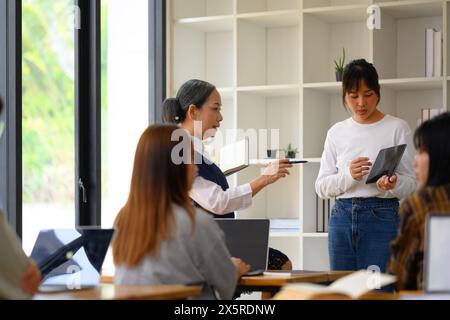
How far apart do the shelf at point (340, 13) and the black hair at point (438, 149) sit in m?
2.55

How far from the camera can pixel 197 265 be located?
2686mm

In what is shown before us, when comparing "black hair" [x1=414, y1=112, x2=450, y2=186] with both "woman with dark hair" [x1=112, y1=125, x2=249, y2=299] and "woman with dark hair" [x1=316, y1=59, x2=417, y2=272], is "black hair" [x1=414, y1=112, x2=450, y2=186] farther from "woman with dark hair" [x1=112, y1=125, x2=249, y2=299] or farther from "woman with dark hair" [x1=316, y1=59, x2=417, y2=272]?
"woman with dark hair" [x1=316, y1=59, x2=417, y2=272]

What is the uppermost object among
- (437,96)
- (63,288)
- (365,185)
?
(437,96)

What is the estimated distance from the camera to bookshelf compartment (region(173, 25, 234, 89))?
5.60 metres

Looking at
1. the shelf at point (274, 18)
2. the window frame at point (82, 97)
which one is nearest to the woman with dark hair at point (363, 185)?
the shelf at point (274, 18)

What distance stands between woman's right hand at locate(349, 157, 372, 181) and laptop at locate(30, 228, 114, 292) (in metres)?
1.35

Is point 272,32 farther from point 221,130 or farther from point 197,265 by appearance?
point 197,265

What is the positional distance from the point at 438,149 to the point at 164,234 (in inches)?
34.5

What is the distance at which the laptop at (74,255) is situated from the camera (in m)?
3.12

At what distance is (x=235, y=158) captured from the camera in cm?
420

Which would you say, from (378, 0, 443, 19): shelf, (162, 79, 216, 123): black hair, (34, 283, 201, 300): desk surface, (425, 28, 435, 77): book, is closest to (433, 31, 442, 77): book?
(425, 28, 435, 77): book

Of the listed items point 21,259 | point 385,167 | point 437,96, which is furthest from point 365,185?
point 21,259
